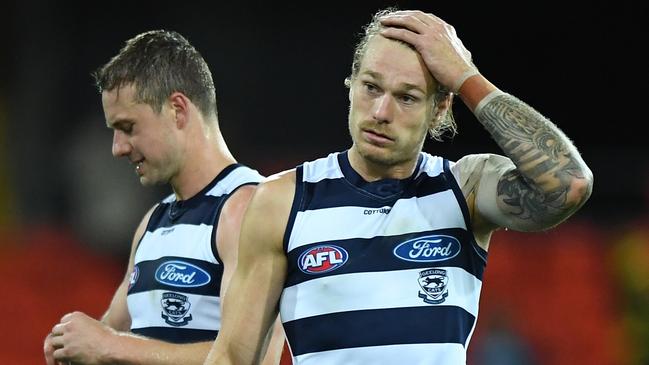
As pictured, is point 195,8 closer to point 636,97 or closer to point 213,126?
point 636,97

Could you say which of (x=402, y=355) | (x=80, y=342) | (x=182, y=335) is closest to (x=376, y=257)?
(x=402, y=355)

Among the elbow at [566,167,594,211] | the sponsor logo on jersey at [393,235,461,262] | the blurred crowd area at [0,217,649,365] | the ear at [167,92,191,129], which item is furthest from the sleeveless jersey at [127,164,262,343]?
the blurred crowd area at [0,217,649,365]

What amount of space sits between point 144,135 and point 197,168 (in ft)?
0.78

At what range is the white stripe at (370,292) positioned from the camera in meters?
3.26

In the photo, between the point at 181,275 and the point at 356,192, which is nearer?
the point at 356,192

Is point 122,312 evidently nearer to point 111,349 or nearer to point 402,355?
point 111,349

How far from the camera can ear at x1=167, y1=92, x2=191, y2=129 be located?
4.25 m

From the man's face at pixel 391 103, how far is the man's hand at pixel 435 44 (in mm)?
37

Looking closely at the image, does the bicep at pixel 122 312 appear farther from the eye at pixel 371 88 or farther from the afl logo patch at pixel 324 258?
the eye at pixel 371 88

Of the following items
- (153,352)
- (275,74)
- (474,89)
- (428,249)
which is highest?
(474,89)

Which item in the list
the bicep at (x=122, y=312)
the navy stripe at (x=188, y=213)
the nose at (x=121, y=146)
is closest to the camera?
the navy stripe at (x=188, y=213)

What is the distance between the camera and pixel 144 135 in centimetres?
416

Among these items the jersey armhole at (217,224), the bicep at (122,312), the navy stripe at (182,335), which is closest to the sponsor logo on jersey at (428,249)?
the jersey armhole at (217,224)

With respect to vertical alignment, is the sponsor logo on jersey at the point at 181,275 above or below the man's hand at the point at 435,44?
below
